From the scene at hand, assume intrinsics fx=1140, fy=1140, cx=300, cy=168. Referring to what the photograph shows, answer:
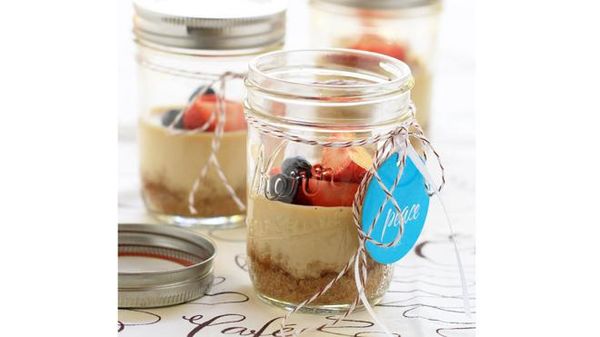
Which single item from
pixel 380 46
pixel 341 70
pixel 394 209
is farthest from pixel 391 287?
pixel 380 46

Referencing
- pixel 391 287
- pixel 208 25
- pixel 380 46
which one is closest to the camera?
pixel 391 287

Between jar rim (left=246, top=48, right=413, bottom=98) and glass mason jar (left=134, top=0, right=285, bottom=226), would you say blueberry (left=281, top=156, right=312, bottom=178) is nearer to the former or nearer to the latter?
jar rim (left=246, top=48, right=413, bottom=98)

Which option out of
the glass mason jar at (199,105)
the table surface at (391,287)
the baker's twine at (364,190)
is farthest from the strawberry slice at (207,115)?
the baker's twine at (364,190)

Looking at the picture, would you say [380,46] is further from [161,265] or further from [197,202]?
[161,265]

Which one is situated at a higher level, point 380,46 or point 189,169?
point 380,46

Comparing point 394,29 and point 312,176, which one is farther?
point 394,29

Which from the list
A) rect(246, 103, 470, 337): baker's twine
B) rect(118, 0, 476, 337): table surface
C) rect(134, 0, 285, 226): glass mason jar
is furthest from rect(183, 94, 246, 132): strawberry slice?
rect(246, 103, 470, 337): baker's twine
